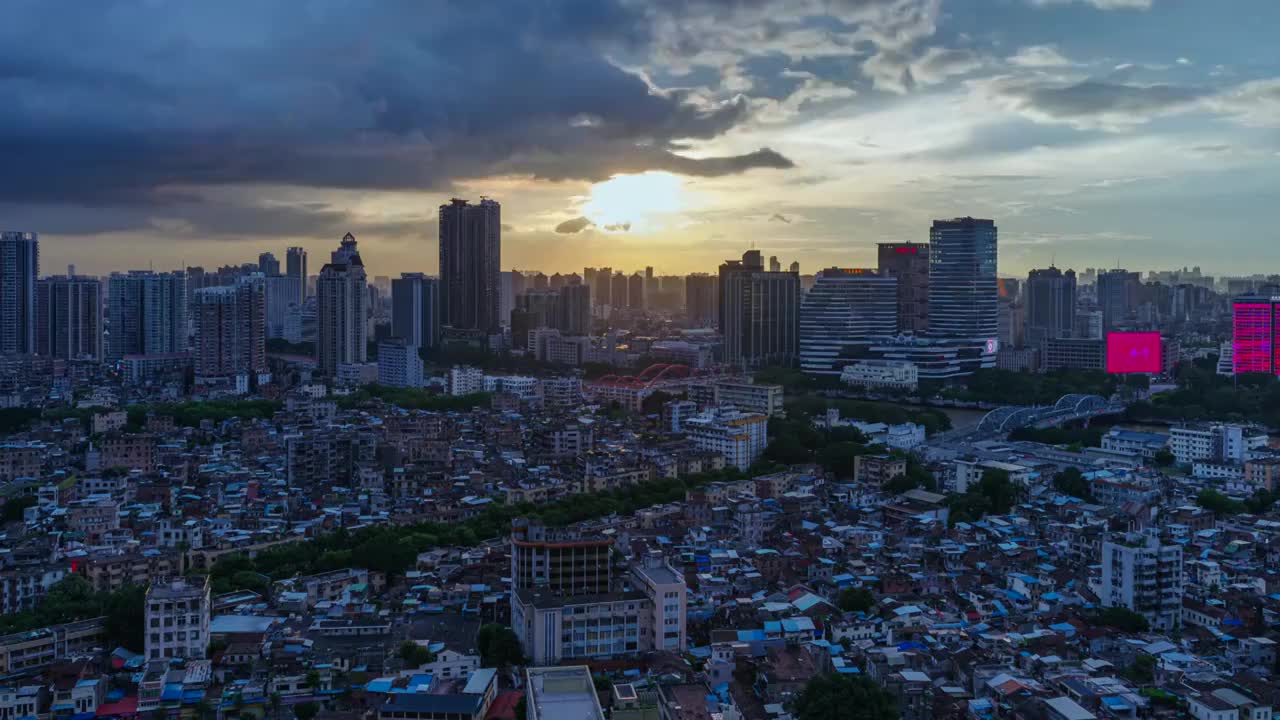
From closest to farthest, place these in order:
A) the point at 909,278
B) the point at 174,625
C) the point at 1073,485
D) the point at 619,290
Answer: the point at 174,625 < the point at 1073,485 < the point at 909,278 < the point at 619,290

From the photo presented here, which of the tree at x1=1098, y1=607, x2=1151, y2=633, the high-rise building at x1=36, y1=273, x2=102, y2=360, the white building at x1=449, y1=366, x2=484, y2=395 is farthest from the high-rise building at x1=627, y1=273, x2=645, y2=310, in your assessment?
the tree at x1=1098, y1=607, x2=1151, y2=633

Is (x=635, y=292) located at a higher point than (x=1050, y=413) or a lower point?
higher

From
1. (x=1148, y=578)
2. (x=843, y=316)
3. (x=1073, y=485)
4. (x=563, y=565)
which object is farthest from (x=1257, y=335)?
(x=563, y=565)

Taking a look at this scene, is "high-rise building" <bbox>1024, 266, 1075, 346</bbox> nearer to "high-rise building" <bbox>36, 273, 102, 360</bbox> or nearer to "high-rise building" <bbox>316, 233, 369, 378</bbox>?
"high-rise building" <bbox>316, 233, 369, 378</bbox>

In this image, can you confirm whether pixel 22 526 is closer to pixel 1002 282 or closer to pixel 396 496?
pixel 396 496

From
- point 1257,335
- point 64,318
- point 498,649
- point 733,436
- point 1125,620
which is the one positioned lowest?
point 498,649

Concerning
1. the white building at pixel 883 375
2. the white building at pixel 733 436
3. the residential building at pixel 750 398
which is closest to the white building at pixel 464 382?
the residential building at pixel 750 398

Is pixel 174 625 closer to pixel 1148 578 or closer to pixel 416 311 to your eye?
pixel 1148 578
